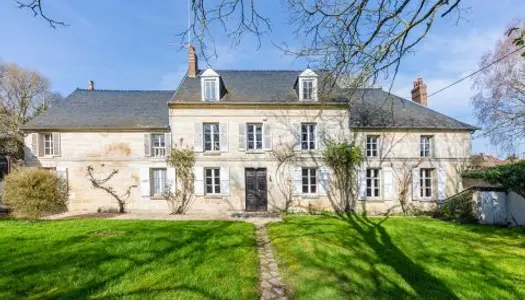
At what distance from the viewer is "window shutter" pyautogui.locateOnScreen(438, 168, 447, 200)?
12602mm

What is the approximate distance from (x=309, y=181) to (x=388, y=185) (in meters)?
3.86

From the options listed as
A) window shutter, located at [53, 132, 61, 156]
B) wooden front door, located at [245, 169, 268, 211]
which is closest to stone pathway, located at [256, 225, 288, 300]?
wooden front door, located at [245, 169, 268, 211]

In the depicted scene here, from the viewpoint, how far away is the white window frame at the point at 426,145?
507 inches

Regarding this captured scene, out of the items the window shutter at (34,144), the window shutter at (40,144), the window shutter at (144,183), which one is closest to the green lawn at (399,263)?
the window shutter at (144,183)

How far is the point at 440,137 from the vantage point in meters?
12.8

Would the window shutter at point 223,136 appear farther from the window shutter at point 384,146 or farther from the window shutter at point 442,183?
the window shutter at point 442,183

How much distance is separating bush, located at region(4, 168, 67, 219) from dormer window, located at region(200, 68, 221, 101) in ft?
22.8

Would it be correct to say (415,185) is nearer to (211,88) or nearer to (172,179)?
(211,88)

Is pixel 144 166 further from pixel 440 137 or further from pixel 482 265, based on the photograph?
pixel 440 137

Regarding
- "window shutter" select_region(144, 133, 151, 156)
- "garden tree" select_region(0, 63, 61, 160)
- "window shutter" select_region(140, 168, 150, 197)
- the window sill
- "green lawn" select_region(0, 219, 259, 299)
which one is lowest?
"green lawn" select_region(0, 219, 259, 299)

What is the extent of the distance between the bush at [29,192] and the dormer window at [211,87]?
22.8ft

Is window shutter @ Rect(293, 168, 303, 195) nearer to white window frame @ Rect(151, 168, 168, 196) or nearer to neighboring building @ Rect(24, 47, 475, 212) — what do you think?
neighboring building @ Rect(24, 47, 475, 212)

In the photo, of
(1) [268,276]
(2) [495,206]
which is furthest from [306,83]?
(1) [268,276]

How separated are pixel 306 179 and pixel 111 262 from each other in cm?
936
